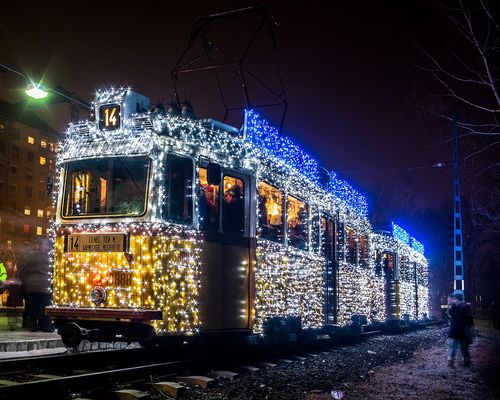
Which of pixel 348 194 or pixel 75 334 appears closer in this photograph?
pixel 75 334

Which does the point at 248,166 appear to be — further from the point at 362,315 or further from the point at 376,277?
the point at 376,277

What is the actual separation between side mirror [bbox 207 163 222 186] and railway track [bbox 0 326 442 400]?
271cm

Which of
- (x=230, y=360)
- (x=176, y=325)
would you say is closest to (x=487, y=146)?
(x=230, y=360)

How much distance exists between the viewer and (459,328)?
1169 cm

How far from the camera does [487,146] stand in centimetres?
1703

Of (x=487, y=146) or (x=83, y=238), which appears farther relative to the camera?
(x=487, y=146)

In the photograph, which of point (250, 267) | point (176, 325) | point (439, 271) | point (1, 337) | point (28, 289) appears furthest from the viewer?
point (439, 271)

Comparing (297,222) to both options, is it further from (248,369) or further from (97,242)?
(97,242)

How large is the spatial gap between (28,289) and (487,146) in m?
12.4

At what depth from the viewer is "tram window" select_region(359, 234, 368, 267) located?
58.3 feet

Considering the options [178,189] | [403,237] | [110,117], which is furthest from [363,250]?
[110,117]

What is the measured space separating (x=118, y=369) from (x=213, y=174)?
3057 millimetres

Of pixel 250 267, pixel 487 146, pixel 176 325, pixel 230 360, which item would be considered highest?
pixel 487 146

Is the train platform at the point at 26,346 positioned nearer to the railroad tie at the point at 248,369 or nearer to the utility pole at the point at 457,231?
the railroad tie at the point at 248,369
